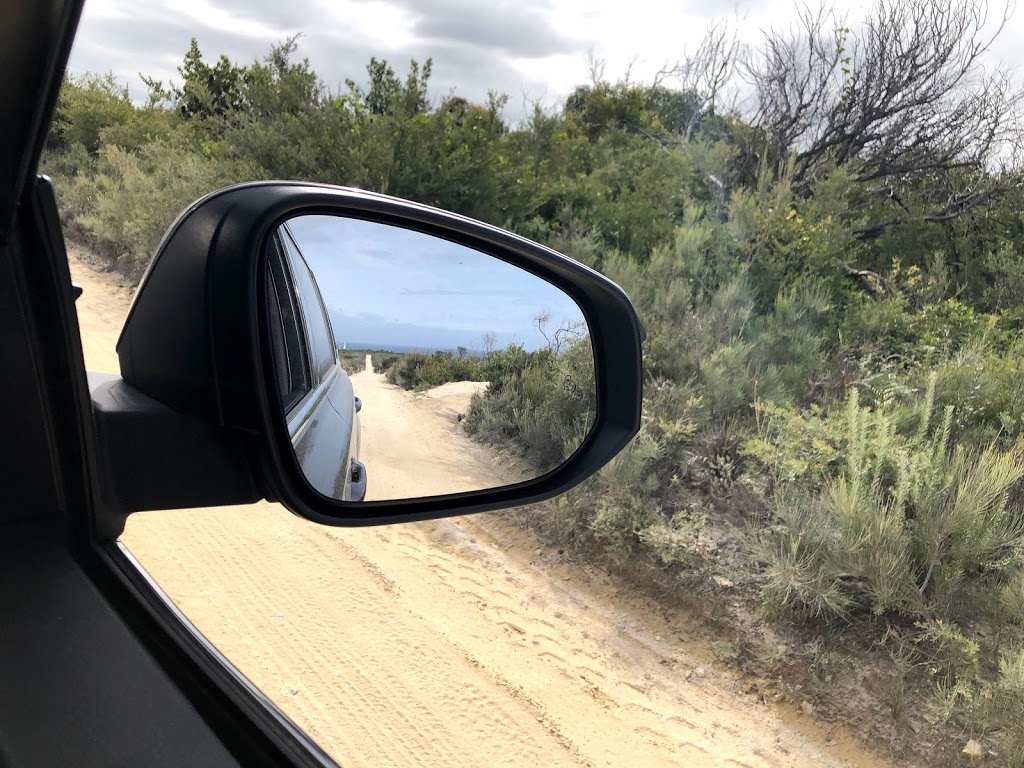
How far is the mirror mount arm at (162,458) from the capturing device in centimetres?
98

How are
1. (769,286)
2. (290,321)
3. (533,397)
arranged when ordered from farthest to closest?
1. (769,286)
2. (533,397)
3. (290,321)

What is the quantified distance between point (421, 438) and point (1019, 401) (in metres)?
4.42

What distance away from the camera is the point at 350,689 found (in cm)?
278

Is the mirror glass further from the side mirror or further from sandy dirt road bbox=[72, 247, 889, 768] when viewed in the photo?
sandy dirt road bbox=[72, 247, 889, 768]

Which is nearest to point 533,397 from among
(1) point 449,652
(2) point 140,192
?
(1) point 449,652

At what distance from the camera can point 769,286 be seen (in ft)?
21.9

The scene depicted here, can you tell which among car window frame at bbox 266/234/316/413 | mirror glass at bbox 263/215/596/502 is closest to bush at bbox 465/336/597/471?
mirror glass at bbox 263/215/596/502

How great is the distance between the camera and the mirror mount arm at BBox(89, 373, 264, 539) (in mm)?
982

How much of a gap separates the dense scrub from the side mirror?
54 mm

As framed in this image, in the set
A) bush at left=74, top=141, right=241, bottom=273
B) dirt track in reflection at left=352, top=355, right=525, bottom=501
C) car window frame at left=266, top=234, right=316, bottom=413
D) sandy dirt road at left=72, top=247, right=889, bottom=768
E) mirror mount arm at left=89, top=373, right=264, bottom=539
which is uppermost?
bush at left=74, top=141, right=241, bottom=273

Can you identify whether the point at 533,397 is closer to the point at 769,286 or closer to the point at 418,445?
the point at 418,445

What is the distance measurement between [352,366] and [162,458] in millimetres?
490

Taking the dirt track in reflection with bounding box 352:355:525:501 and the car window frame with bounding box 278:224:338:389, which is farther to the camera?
the dirt track in reflection with bounding box 352:355:525:501

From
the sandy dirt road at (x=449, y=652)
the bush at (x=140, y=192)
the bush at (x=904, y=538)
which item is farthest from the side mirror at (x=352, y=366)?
the bush at (x=140, y=192)
